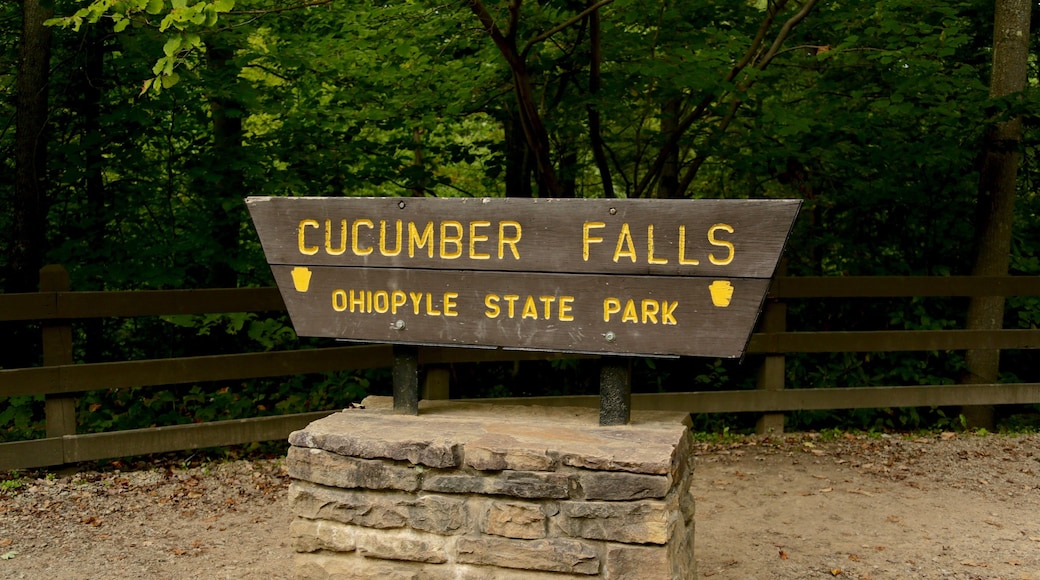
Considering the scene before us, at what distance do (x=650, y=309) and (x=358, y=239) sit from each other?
Result: 1.25 metres

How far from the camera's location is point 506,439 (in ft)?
11.5

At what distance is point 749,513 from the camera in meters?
5.36

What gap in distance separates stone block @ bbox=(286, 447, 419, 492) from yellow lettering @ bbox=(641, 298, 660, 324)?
3.56ft

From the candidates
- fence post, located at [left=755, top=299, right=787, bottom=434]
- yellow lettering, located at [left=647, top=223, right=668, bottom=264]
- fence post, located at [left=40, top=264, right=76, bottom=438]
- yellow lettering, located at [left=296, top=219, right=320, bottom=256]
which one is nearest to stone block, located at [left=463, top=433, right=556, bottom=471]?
yellow lettering, located at [left=647, top=223, right=668, bottom=264]

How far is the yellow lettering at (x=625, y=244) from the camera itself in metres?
3.43

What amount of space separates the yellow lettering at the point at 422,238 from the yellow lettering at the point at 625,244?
763mm

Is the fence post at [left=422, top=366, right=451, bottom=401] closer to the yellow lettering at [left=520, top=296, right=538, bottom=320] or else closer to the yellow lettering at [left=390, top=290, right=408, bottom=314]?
the yellow lettering at [left=390, top=290, right=408, bottom=314]

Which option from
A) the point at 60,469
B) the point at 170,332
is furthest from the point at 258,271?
the point at 60,469

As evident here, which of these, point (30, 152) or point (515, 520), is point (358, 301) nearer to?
point (515, 520)

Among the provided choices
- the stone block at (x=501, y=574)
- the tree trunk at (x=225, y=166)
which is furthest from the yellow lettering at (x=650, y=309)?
the tree trunk at (x=225, y=166)

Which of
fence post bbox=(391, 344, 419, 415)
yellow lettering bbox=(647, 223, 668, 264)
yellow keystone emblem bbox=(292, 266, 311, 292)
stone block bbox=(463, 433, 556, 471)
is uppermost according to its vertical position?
yellow lettering bbox=(647, 223, 668, 264)

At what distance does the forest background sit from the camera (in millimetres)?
6441

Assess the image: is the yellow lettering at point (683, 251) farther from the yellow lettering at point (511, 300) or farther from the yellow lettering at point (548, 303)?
the yellow lettering at point (511, 300)

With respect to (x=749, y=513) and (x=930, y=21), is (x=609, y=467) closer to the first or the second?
(x=749, y=513)
